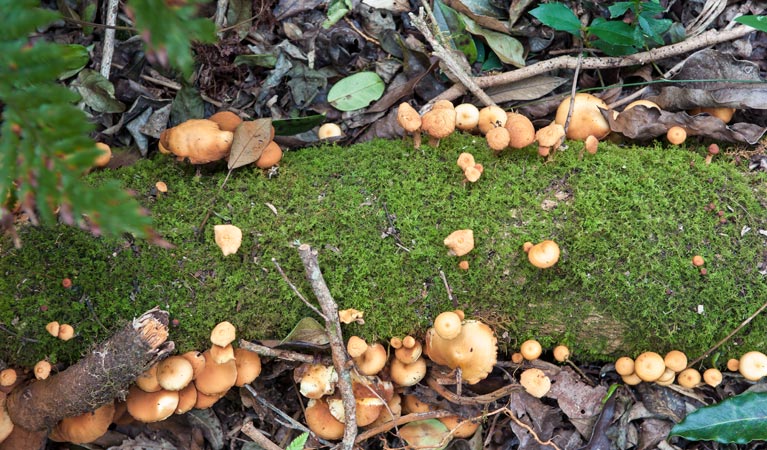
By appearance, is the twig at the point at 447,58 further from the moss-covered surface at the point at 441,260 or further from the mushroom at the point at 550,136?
the moss-covered surface at the point at 441,260

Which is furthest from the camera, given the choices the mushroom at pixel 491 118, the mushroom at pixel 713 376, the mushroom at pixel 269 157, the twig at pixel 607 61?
the twig at pixel 607 61

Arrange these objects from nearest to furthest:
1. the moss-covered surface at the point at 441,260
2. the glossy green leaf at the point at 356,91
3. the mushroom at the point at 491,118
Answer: the moss-covered surface at the point at 441,260 < the mushroom at the point at 491,118 < the glossy green leaf at the point at 356,91

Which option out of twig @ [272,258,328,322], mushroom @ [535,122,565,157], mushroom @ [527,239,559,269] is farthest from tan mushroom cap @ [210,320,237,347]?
mushroom @ [535,122,565,157]

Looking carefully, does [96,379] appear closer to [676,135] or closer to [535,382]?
[535,382]

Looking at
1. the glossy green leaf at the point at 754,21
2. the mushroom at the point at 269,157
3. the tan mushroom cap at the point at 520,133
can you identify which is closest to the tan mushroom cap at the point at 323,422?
the mushroom at the point at 269,157

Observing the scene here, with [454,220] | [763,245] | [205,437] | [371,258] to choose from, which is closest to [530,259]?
[454,220]

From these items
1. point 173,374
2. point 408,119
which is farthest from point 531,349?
point 173,374
